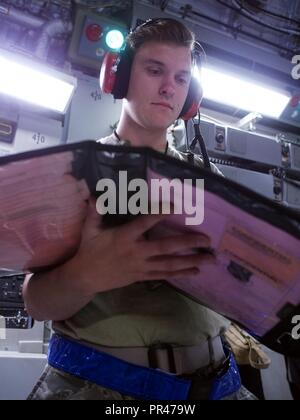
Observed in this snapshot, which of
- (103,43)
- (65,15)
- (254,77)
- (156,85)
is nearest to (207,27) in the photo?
(254,77)

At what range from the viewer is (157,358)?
0.82 meters

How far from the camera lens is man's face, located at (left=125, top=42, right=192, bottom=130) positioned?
3.69ft

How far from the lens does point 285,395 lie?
2.64 metres

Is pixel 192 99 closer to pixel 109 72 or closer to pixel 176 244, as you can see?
pixel 109 72

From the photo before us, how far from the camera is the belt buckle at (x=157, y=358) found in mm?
816

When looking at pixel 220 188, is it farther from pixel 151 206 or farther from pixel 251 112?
pixel 251 112

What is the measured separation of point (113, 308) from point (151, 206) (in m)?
0.34

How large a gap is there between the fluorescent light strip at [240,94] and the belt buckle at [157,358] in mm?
2312

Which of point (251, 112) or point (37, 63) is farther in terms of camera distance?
point (251, 112)

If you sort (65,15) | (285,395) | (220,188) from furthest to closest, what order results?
(65,15), (285,395), (220,188)

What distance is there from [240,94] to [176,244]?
254 centimetres

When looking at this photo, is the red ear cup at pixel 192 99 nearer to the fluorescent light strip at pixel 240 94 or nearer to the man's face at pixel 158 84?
the man's face at pixel 158 84

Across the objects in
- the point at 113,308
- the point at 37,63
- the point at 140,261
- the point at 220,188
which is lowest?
the point at 113,308

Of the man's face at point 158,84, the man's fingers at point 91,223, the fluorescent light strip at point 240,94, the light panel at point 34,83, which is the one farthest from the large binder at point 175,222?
the fluorescent light strip at point 240,94
